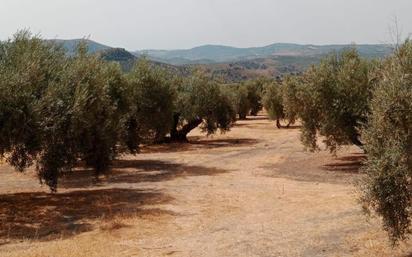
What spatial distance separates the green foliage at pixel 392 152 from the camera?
1217 cm

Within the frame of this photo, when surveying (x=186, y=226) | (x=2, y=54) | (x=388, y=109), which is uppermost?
(x=2, y=54)

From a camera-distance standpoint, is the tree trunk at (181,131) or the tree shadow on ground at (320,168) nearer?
the tree shadow on ground at (320,168)

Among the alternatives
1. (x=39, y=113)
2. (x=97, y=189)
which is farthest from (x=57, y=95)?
(x=97, y=189)

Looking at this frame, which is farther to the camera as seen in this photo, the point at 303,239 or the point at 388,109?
the point at 303,239

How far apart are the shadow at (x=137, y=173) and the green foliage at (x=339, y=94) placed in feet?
23.3

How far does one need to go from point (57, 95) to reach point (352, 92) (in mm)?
17243

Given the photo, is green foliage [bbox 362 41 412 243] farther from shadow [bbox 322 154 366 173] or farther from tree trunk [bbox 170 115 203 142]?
tree trunk [bbox 170 115 203 142]

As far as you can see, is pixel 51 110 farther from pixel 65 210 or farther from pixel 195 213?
pixel 195 213

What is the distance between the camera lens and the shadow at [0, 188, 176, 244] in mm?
17344

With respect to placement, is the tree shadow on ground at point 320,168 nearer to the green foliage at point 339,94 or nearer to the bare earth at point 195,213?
the bare earth at point 195,213

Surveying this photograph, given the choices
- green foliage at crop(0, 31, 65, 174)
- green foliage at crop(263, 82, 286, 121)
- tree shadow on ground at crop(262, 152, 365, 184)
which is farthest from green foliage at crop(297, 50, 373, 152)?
green foliage at crop(263, 82, 286, 121)

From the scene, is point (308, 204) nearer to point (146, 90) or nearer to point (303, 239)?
point (303, 239)

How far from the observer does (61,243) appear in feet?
50.9

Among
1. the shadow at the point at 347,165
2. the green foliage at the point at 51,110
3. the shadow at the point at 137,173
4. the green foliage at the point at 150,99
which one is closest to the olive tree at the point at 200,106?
the green foliage at the point at 150,99
